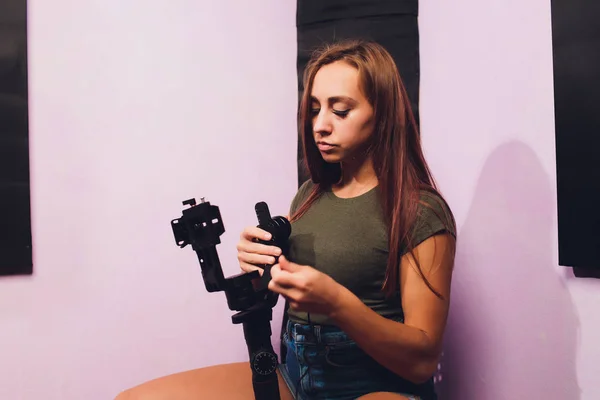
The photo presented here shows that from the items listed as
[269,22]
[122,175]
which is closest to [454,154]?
[269,22]

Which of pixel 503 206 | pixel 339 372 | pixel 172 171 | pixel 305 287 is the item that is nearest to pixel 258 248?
pixel 305 287

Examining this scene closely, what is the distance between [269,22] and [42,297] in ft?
3.89

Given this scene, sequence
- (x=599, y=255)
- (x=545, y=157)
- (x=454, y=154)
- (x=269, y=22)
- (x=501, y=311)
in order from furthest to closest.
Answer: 1. (x=269, y=22)
2. (x=454, y=154)
3. (x=501, y=311)
4. (x=545, y=157)
5. (x=599, y=255)

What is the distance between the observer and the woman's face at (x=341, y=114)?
42.8 inches

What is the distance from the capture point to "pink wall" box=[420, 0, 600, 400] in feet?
3.61

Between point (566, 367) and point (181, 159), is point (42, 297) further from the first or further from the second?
point (566, 367)

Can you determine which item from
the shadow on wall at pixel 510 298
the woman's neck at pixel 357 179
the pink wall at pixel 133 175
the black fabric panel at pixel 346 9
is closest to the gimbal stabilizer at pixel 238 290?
the woman's neck at pixel 357 179

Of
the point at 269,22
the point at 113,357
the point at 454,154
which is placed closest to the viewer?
the point at 454,154

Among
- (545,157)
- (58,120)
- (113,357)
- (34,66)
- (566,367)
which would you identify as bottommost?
(113,357)

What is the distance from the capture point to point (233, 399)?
1.07m

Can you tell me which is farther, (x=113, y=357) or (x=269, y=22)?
(x=269, y=22)

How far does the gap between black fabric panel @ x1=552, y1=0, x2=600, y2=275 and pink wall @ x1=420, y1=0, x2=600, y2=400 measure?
5cm

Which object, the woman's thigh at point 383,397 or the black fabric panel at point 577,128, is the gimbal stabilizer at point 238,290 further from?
the black fabric panel at point 577,128

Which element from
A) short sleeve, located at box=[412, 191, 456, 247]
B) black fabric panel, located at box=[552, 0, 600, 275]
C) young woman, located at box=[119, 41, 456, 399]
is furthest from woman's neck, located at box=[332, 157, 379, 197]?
black fabric panel, located at box=[552, 0, 600, 275]
